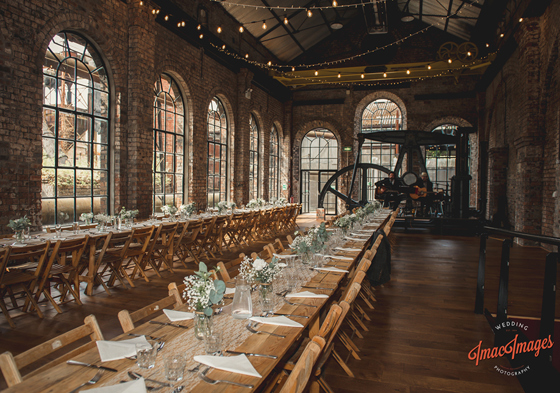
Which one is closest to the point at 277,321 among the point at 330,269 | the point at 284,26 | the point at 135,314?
the point at 135,314

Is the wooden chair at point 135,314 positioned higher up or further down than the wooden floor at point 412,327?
higher up

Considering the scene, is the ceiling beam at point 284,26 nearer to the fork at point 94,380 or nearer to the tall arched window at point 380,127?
the tall arched window at point 380,127

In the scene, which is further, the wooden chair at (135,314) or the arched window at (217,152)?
the arched window at (217,152)

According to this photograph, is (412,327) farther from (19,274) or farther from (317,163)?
(317,163)

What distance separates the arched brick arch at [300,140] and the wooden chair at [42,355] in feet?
52.7

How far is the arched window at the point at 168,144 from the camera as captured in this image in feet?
31.8

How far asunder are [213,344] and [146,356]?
12.7 inches

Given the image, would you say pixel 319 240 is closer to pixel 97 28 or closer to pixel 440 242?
pixel 97 28

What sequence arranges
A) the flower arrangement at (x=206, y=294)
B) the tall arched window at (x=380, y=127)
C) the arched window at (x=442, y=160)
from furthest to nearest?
the tall arched window at (x=380, y=127) < the arched window at (x=442, y=160) < the flower arrangement at (x=206, y=294)

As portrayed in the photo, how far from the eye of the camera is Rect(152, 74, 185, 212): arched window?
9703 millimetres

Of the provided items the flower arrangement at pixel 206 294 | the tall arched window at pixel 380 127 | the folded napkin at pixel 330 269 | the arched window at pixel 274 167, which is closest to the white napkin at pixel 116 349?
the flower arrangement at pixel 206 294

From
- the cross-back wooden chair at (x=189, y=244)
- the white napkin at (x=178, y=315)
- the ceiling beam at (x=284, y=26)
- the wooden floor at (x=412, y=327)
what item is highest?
the ceiling beam at (x=284, y=26)

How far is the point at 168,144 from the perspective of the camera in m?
10.1

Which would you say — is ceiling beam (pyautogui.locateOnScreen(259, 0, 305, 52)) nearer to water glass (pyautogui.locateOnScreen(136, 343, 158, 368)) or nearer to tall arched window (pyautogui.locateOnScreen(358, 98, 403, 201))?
tall arched window (pyautogui.locateOnScreen(358, 98, 403, 201))
